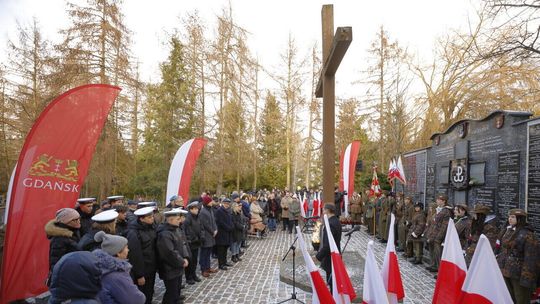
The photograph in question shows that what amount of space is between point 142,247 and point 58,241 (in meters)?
1.25

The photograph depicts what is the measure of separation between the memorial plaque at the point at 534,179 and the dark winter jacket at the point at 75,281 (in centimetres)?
654

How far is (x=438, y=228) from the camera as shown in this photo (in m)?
8.70

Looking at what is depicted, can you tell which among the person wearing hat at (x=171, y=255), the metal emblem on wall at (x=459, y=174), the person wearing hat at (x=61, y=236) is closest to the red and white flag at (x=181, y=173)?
the person wearing hat at (x=171, y=255)

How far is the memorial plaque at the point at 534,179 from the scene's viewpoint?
19.6ft

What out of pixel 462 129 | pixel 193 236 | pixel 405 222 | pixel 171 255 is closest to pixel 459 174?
pixel 462 129

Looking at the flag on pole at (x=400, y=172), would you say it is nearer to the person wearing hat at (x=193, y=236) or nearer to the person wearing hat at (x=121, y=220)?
the person wearing hat at (x=193, y=236)

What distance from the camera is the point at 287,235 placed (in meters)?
15.7

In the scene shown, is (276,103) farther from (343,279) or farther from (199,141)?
(343,279)

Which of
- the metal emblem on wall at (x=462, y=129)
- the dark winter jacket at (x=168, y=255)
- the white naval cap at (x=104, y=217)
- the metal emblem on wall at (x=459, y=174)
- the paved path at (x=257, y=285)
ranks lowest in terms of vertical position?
the paved path at (x=257, y=285)

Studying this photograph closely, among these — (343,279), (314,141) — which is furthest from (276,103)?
(343,279)

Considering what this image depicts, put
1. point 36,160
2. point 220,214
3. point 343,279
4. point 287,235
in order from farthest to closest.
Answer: point 287,235 → point 220,214 → point 36,160 → point 343,279

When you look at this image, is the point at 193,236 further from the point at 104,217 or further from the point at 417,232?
the point at 417,232

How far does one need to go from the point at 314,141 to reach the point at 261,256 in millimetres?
17402

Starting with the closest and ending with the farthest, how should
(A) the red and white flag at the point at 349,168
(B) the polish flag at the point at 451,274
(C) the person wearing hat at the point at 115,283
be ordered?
(B) the polish flag at the point at 451,274 → (C) the person wearing hat at the point at 115,283 → (A) the red and white flag at the point at 349,168
